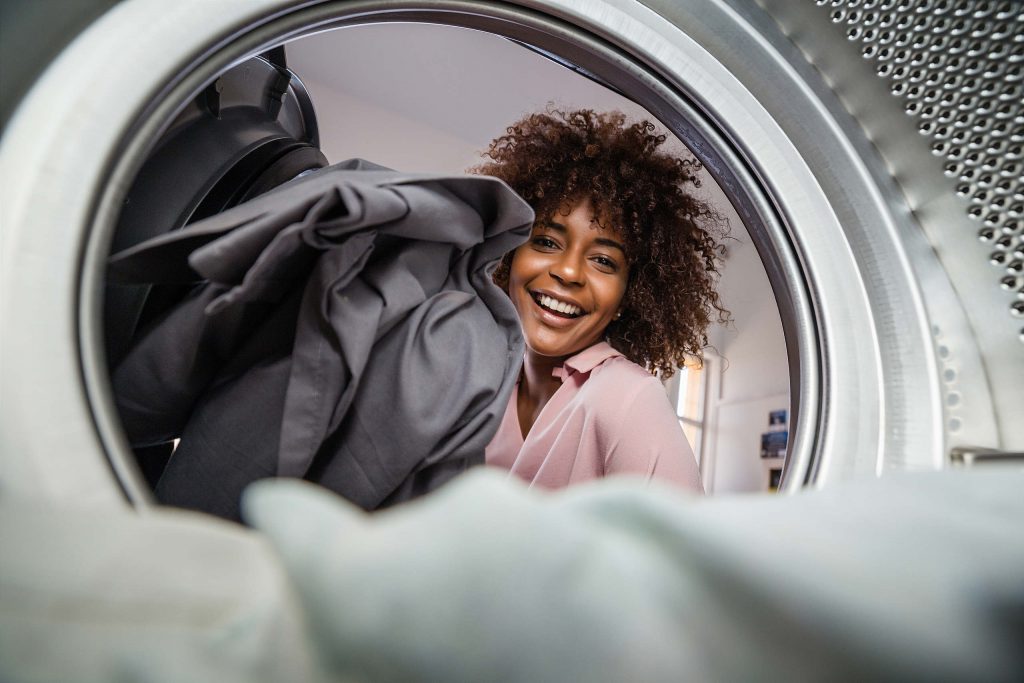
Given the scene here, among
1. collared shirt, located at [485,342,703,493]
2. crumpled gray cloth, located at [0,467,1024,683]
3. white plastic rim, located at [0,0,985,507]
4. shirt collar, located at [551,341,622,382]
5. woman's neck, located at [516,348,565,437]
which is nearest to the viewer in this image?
crumpled gray cloth, located at [0,467,1024,683]

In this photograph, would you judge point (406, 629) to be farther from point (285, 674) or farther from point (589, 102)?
point (589, 102)

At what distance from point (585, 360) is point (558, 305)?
10 centimetres

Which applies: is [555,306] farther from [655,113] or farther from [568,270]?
[655,113]

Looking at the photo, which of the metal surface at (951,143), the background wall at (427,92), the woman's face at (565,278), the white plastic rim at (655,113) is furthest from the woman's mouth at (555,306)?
the background wall at (427,92)

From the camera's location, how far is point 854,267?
522 millimetres

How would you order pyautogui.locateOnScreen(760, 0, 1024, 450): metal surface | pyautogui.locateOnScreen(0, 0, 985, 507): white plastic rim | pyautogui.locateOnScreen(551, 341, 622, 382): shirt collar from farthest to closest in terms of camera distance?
pyautogui.locateOnScreen(551, 341, 622, 382): shirt collar, pyautogui.locateOnScreen(760, 0, 1024, 450): metal surface, pyautogui.locateOnScreen(0, 0, 985, 507): white plastic rim

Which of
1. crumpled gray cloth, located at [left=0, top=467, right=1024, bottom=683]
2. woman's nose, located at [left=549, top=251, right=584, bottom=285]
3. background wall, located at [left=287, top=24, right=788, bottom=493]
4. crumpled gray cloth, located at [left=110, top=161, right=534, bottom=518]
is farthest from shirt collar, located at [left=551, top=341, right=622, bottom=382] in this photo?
background wall, located at [left=287, top=24, right=788, bottom=493]

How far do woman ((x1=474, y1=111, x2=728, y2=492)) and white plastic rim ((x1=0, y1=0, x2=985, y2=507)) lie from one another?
319 millimetres

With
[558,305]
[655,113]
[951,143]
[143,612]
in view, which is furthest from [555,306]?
[143,612]

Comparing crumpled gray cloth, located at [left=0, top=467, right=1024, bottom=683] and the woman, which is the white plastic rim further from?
the woman

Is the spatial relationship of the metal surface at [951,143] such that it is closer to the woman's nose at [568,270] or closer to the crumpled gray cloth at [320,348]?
the crumpled gray cloth at [320,348]

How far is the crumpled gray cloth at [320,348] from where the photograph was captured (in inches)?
14.2

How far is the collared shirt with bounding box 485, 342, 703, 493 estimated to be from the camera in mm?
811

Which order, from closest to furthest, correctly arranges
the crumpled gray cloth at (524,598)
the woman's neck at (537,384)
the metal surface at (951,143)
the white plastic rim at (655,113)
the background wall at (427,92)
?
the crumpled gray cloth at (524,598) → the white plastic rim at (655,113) → the metal surface at (951,143) → the woman's neck at (537,384) → the background wall at (427,92)
